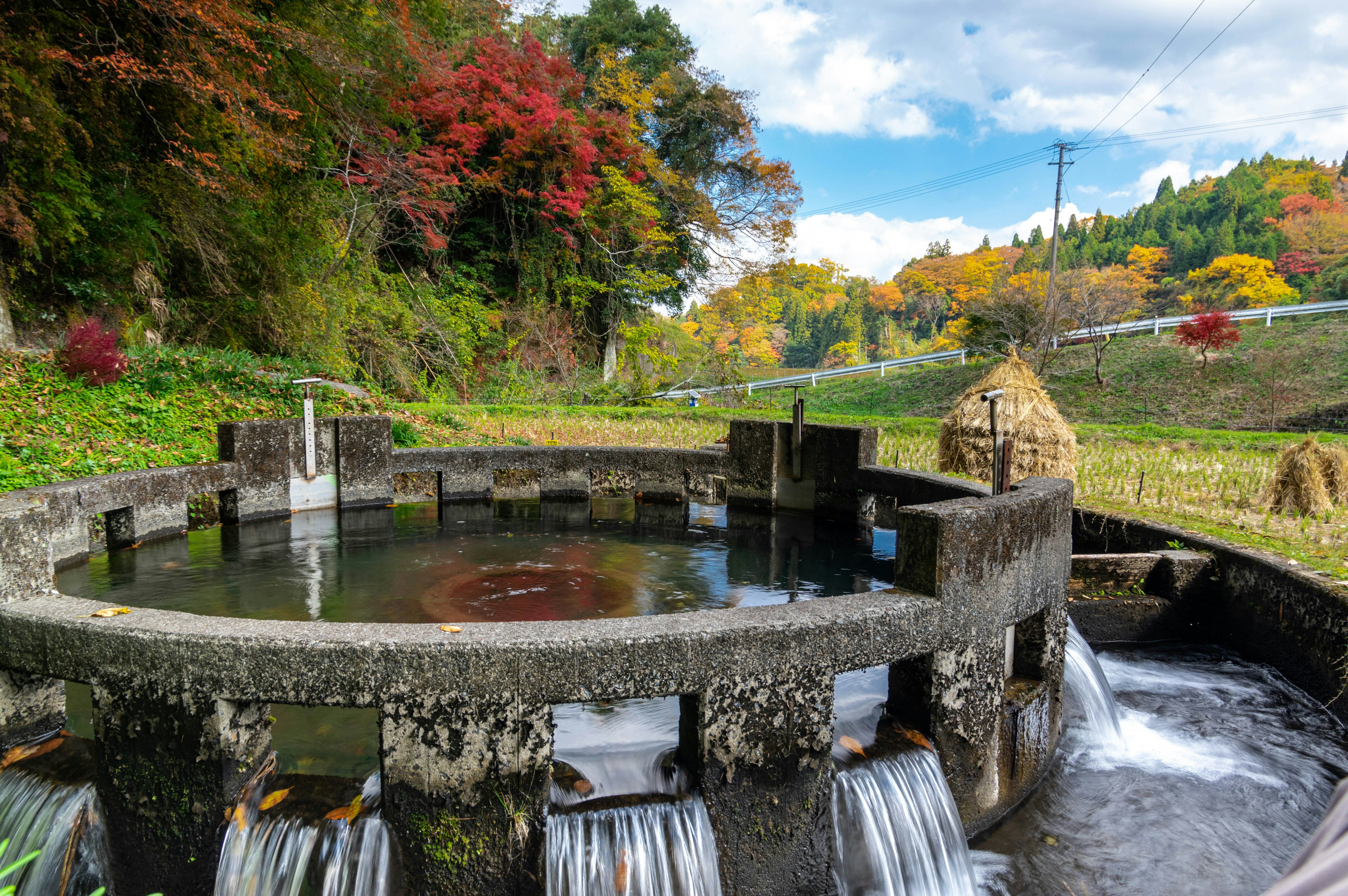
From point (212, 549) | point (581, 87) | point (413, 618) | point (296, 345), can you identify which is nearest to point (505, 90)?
point (581, 87)

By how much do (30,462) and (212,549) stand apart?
2.42 metres

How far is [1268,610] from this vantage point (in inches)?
217

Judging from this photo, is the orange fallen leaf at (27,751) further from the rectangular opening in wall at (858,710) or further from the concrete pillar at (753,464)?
the concrete pillar at (753,464)

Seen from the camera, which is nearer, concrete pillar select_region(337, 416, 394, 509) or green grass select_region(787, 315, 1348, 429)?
concrete pillar select_region(337, 416, 394, 509)

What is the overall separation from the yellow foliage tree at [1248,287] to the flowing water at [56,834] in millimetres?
44251

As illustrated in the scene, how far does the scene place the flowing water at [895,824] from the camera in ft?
10.8

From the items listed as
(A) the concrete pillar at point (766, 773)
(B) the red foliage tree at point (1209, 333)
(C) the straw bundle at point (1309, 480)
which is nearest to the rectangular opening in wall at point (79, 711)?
(A) the concrete pillar at point (766, 773)

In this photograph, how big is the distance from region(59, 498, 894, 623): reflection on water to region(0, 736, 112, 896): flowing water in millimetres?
1787

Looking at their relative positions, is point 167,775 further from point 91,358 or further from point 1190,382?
point 1190,382

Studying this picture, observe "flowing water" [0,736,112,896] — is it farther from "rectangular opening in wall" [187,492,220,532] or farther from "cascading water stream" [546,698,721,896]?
"rectangular opening in wall" [187,492,220,532]

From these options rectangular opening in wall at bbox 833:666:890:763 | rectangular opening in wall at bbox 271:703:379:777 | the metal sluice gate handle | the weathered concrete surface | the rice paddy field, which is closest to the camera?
rectangular opening in wall at bbox 271:703:379:777

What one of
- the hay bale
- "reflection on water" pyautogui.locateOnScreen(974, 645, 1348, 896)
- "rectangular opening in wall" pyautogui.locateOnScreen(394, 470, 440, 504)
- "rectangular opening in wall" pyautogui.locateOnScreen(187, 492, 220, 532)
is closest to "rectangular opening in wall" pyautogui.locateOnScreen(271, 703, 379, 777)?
"reflection on water" pyautogui.locateOnScreen(974, 645, 1348, 896)

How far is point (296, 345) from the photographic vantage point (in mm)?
13820

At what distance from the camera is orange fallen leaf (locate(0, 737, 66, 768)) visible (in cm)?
316
